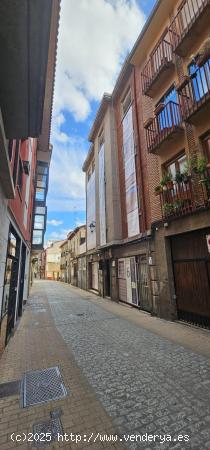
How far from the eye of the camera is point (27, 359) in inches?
182

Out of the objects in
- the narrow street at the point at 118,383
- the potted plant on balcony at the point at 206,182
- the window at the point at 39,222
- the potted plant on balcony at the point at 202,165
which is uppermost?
the window at the point at 39,222

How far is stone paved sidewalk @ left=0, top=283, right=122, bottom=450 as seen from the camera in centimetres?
244

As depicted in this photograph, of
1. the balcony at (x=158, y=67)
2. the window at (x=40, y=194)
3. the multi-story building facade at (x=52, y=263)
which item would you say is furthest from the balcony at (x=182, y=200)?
the multi-story building facade at (x=52, y=263)

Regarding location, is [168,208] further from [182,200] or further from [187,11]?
[187,11]

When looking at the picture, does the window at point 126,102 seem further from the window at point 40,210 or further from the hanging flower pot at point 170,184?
the window at point 40,210

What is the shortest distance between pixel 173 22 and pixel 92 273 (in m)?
17.6

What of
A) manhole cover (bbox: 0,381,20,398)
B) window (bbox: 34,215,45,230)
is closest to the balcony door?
manhole cover (bbox: 0,381,20,398)

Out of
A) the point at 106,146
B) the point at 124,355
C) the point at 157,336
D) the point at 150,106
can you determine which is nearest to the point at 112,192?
the point at 106,146

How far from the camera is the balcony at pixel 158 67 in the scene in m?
8.75

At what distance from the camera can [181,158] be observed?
8.11m

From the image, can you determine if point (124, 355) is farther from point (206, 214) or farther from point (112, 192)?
point (112, 192)

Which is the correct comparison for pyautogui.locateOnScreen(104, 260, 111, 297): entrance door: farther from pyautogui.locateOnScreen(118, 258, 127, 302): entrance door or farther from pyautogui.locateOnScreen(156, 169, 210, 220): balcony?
pyautogui.locateOnScreen(156, 169, 210, 220): balcony

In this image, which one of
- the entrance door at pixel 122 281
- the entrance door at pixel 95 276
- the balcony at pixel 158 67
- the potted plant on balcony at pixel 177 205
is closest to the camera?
the potted plant on balcony at pixel 177 205

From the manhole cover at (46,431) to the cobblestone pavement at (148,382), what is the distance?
678mm
